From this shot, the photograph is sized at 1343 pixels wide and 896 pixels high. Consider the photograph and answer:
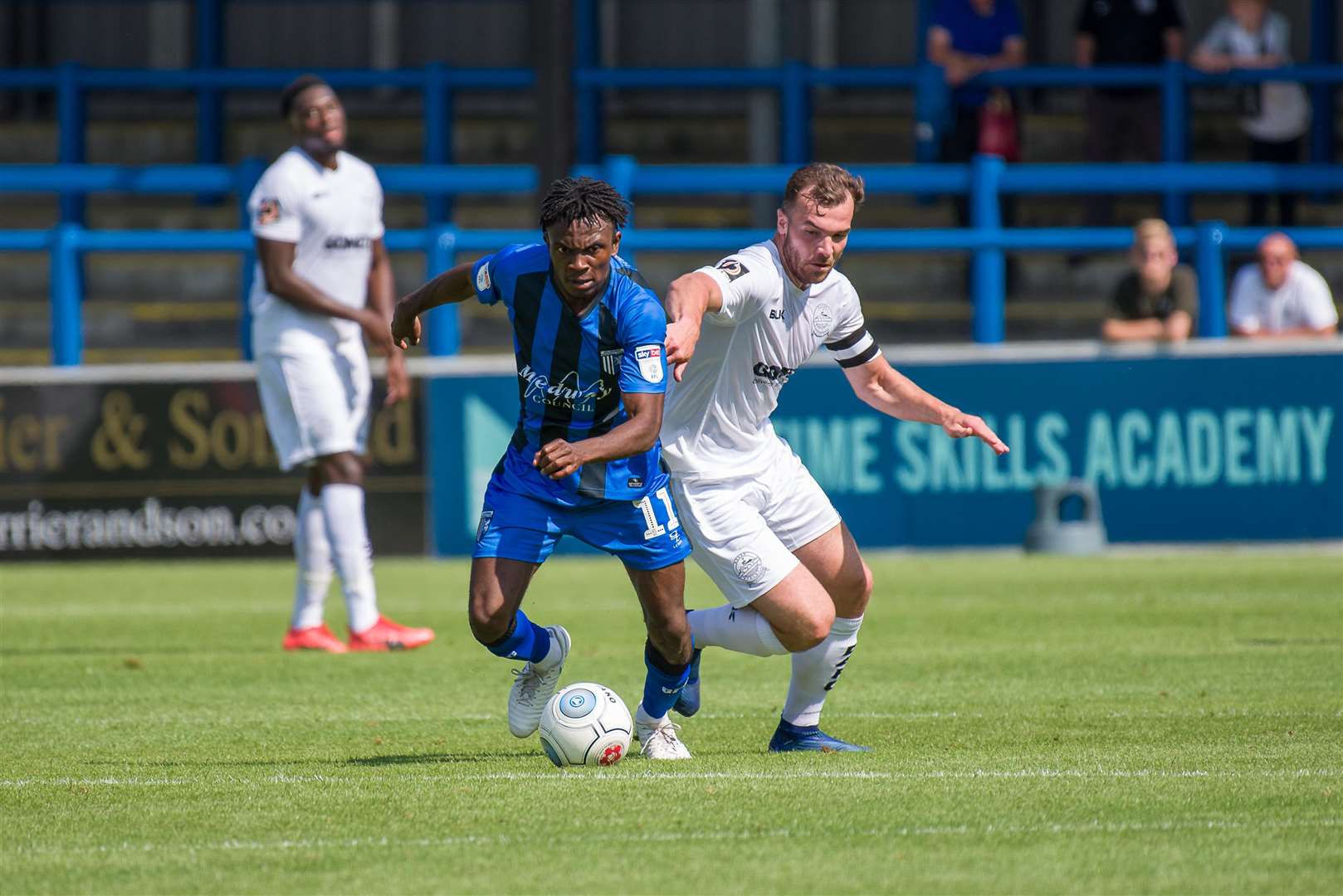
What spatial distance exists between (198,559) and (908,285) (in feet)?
22.9

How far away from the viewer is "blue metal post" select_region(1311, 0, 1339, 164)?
56.5ft

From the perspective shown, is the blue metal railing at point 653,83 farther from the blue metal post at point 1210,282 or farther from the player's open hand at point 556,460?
the player's open hand at point 556,460

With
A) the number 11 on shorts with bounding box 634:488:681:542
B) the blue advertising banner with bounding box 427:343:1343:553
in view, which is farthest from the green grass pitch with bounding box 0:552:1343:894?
the blue advertising banner with bounding box 427:343:1343:553

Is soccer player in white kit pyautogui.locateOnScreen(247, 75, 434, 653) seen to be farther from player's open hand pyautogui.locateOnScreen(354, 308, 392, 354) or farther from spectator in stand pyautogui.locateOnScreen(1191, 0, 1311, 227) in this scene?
spectator in stand pyautogui.locateOnScreen(1191, 0, 1311, 227)

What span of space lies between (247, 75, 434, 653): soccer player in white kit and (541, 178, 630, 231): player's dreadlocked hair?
3.50 meters

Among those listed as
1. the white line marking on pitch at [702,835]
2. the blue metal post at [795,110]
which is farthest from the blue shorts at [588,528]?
the blue metal post at [795,110]

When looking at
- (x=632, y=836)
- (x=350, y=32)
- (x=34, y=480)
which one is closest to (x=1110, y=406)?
(x=34, y=480)

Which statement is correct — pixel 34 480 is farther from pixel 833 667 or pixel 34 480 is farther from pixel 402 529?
pixel 833 667

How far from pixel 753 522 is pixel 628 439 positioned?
79 cm

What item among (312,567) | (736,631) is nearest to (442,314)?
(312,567)

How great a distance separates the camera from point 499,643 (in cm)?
633

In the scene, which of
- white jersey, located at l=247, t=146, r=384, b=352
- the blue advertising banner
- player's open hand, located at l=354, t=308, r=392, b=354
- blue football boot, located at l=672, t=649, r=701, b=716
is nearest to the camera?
blue football boot, located at l=672, t=649, r=701, b=716

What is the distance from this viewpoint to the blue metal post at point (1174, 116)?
15344mm

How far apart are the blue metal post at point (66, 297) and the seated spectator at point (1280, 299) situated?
7.49 metres
